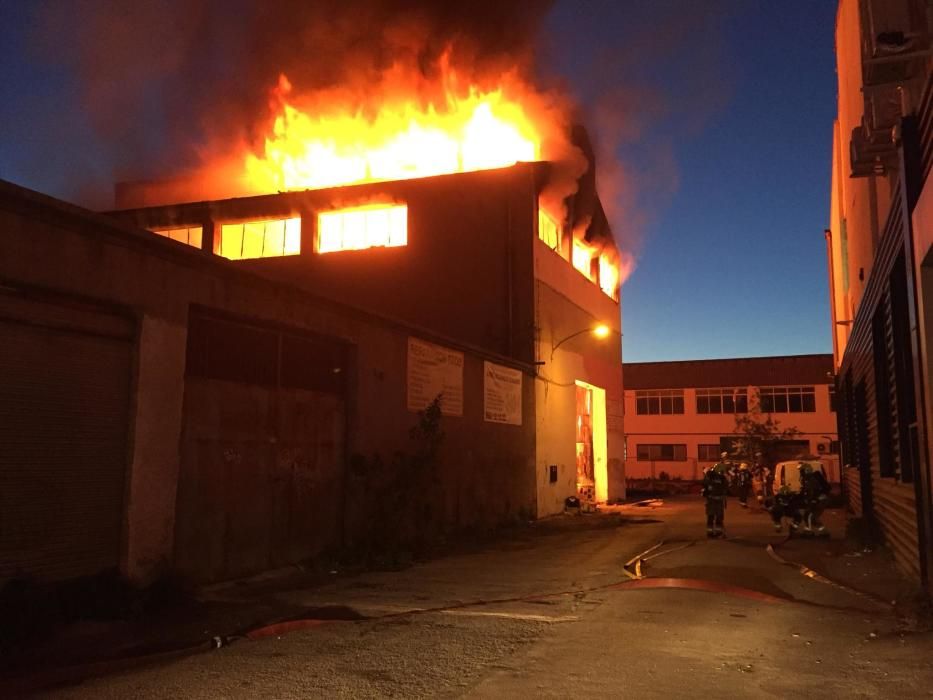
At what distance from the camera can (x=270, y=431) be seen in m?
10.5

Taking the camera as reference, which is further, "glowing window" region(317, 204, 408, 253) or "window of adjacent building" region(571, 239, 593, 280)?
"window of adjacent building" region(571, 239, 593, 280)

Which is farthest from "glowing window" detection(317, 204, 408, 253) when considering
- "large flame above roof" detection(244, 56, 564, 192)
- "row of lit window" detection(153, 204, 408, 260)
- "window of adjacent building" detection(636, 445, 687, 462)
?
"window of adjacent building" detection(636, 445, 687, 462)

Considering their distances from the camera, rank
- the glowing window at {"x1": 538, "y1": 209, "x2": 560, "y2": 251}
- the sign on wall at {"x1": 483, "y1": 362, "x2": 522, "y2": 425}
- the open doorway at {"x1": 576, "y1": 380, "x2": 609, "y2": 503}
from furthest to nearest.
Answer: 1. the open doorway at {"x1": 576, "y1": 380, "x2": 609, "y2": 503}
2. the glowing window at {"x1": 538, "y1": 209, "x2": 560, "y2": 251}
3. the sign on wall at {"x1": 483, "y1": 362, "x2": 522, "y2": 425}

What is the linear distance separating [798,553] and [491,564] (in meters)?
5.32

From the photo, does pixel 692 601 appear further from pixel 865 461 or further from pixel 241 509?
pixel 865 461

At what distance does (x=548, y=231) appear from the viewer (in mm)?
24203

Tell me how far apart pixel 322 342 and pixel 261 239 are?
14.0 metres

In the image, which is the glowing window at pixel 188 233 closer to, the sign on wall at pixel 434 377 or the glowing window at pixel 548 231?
the glowing window at pixel 548 231

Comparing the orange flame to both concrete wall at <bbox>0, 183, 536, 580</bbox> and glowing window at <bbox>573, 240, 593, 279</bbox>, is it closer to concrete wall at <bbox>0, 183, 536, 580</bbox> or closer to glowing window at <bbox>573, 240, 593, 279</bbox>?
glowing window at <bbox>573, 240, 593, 279</bbox>

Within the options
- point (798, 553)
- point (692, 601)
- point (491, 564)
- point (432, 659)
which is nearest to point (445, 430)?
point (491, 564)

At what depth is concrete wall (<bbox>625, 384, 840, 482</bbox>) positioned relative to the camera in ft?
166

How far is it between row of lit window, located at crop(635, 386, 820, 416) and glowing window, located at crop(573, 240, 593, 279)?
24787 millimetres

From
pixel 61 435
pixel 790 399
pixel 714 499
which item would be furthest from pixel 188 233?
pixel 790 399

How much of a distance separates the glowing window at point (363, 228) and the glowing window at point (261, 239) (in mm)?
907
